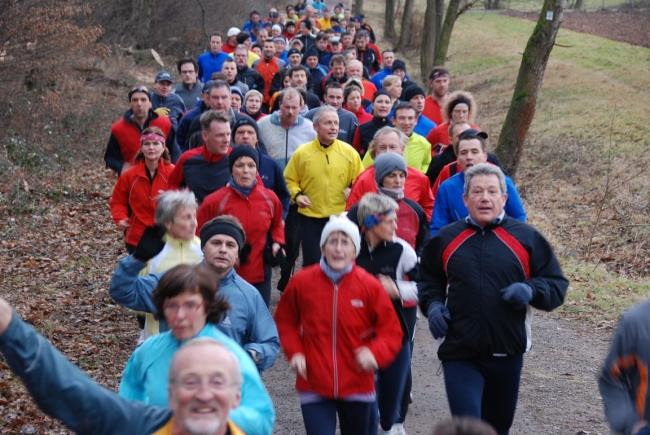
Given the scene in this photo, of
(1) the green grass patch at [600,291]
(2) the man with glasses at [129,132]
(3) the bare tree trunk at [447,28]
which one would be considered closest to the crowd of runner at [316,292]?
(2) the man with glasses at [129,132]

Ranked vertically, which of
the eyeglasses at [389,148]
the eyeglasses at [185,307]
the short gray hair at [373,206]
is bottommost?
the short gray hair at [373,206]

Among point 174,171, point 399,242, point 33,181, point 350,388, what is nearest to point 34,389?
point 350,388

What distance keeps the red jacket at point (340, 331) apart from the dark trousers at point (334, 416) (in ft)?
0.32

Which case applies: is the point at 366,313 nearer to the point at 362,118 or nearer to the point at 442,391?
the point at 442,391

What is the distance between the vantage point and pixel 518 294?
16.1ft

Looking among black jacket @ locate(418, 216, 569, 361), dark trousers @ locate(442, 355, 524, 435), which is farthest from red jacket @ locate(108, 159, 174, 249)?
dark trousers @ locate(442, 355, 524, 435)

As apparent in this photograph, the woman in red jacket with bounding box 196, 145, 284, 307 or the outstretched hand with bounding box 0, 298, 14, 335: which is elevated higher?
the outstretched hand with bounding box 0, 298, 14, 335

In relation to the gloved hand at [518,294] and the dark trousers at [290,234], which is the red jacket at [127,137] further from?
the gloved hand at [518,294]

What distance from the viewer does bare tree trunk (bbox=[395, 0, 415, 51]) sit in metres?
41.3

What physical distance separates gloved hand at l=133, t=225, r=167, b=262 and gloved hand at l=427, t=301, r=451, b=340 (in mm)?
1830

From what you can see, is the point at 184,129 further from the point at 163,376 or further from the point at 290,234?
the point at 163,376

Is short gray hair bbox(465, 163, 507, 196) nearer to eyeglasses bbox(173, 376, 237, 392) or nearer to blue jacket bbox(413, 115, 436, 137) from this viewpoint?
eyeglasses bbox(173, 376, 237, 392)

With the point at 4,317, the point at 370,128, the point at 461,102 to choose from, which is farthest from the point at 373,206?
the point at 370,128

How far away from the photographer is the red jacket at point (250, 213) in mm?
7172
